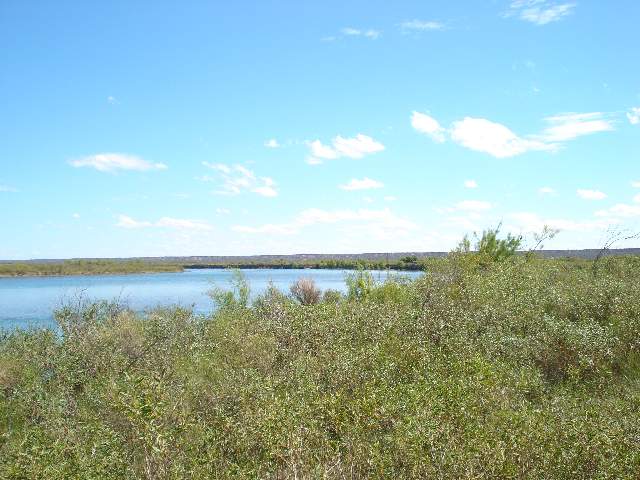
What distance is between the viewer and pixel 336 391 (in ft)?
27.1

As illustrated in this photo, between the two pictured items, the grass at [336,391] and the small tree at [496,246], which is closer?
the grass at [336,391]

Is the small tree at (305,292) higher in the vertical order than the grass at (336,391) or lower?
higher

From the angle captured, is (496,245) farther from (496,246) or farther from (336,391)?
(336,391)

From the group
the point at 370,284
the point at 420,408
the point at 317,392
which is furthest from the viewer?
the point at 370,284

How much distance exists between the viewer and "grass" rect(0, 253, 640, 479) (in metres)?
6.02

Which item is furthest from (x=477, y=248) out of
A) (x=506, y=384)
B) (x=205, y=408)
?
(x=205, y=408)

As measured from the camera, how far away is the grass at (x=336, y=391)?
602 centimetres

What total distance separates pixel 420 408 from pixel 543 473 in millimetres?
1408

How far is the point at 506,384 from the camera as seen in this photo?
8.41 meters

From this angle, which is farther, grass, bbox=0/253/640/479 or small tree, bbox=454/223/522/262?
small tree, bbox=454/223/522/262

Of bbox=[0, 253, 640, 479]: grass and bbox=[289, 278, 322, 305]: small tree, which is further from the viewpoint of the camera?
bbox=[289, 278, 322, 305]: small tree

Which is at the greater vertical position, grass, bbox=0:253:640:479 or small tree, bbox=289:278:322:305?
small tree, bbox=289:278:322:305

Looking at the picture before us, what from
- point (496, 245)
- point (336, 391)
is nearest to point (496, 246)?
point (496, 245)

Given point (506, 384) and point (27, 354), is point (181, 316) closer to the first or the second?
point (27, 354)
